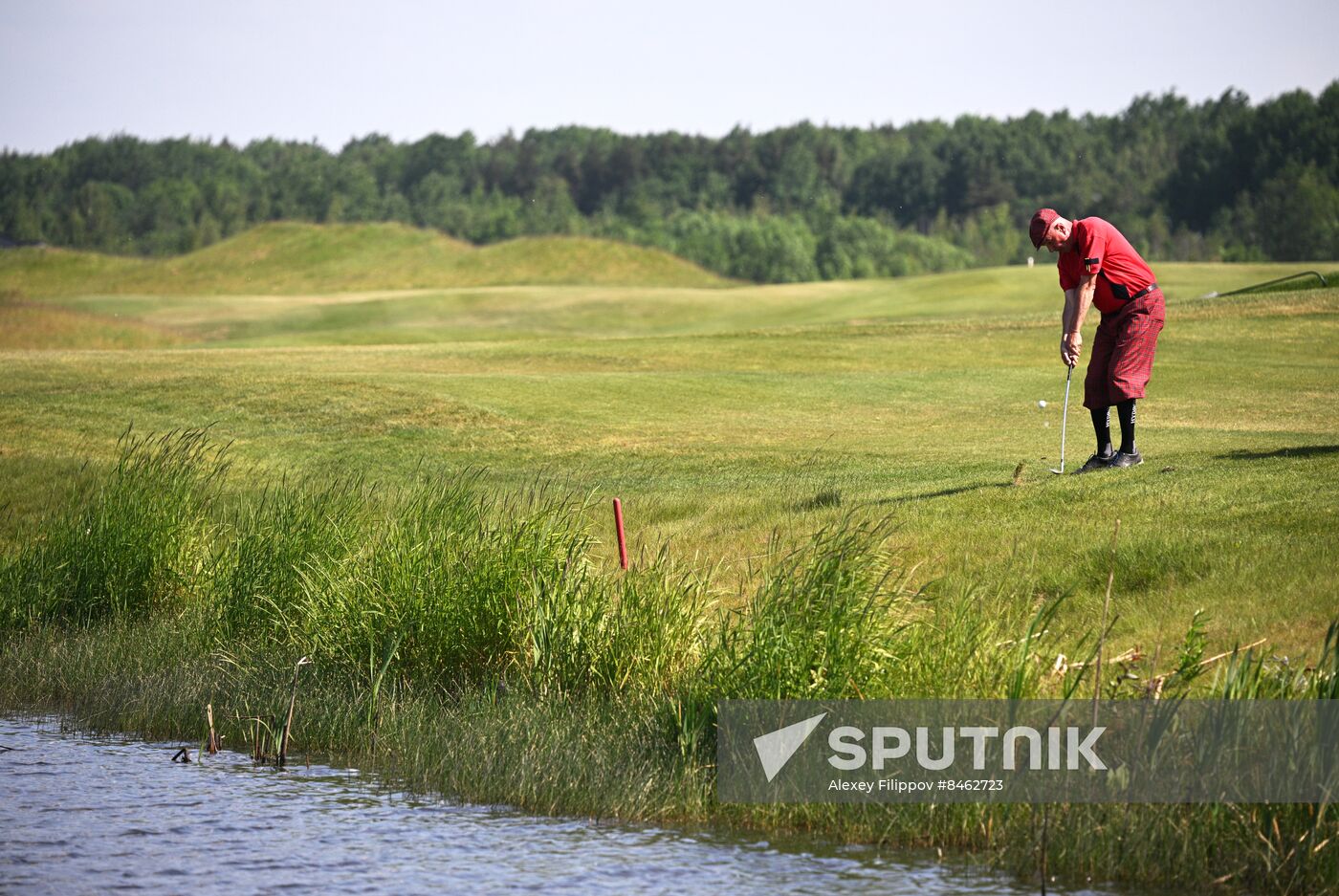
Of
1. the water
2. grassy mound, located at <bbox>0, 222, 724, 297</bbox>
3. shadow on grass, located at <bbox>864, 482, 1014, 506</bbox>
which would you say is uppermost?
grassy mound, located at <bbox>0, 222, 724, 297</bbox>

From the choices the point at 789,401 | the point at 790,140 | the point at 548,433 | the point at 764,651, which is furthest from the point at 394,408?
the point at 790,140

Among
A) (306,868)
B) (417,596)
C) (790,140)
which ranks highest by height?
(790,140)

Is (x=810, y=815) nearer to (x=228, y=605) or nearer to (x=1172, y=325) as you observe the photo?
(x=228, y=605)

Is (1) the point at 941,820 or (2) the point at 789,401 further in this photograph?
(2) the point at 789,401

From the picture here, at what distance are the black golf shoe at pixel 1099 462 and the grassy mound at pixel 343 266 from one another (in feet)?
259

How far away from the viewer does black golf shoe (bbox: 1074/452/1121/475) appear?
15.8 meters

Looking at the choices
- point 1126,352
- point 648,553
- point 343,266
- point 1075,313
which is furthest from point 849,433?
point 343,266

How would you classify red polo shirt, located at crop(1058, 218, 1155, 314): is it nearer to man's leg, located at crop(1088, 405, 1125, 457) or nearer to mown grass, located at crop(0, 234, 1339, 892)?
man's leg, located at crop(1088, 405, 1125, 457)

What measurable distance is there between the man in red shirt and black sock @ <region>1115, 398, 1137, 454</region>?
0.01 meters

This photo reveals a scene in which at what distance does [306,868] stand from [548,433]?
14709mm

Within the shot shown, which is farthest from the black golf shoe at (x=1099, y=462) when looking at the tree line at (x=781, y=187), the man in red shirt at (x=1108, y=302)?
the tree line at (x=781, y=187)

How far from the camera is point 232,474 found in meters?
20.2

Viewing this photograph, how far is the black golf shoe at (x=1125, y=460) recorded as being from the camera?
15744 millimetres

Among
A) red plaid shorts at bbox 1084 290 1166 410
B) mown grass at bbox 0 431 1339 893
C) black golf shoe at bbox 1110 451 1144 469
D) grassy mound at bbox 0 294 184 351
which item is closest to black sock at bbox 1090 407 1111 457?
black golf shoe at bbox 1110 451 1144 469
